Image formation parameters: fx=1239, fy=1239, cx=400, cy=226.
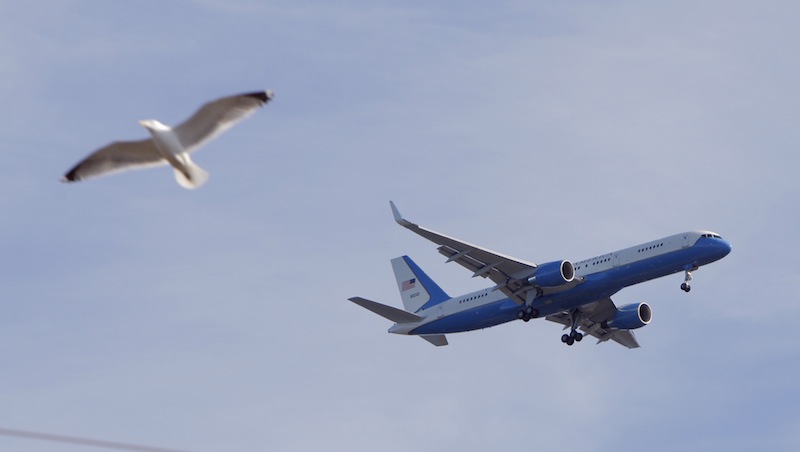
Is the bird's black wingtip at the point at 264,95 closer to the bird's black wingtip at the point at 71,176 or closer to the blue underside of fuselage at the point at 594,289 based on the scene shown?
the bird's black wingtip at the point at 71,176

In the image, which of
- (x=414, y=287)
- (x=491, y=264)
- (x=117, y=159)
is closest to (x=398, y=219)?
(x=491, y=264)

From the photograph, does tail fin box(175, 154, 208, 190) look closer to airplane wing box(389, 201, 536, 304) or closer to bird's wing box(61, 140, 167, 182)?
bird's wing box(61, 140, 167, 182)

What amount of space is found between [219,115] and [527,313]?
43788 mm

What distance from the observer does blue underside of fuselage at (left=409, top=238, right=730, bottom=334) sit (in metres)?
61.8

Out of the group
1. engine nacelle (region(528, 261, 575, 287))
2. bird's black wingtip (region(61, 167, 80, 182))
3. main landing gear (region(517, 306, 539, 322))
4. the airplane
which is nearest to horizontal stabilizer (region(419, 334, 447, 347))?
the airplane

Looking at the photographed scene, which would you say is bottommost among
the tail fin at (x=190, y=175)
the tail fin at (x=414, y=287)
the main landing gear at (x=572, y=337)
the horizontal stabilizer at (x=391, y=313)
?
the tail fin at (x=190, y=175)

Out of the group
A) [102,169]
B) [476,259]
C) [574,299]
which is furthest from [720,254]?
[102,169]

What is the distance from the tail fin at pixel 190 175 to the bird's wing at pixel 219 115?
0.31 metres

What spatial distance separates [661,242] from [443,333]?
13.5 meters

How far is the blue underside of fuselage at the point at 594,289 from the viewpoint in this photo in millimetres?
61844

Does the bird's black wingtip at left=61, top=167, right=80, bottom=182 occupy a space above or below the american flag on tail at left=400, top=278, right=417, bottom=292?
below

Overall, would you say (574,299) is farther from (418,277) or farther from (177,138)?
(177,138)

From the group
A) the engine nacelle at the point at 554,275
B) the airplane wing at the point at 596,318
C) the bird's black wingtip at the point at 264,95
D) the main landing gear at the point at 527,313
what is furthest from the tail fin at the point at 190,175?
the airplane wing at the point at 596,318

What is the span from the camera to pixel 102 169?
2473 cm
